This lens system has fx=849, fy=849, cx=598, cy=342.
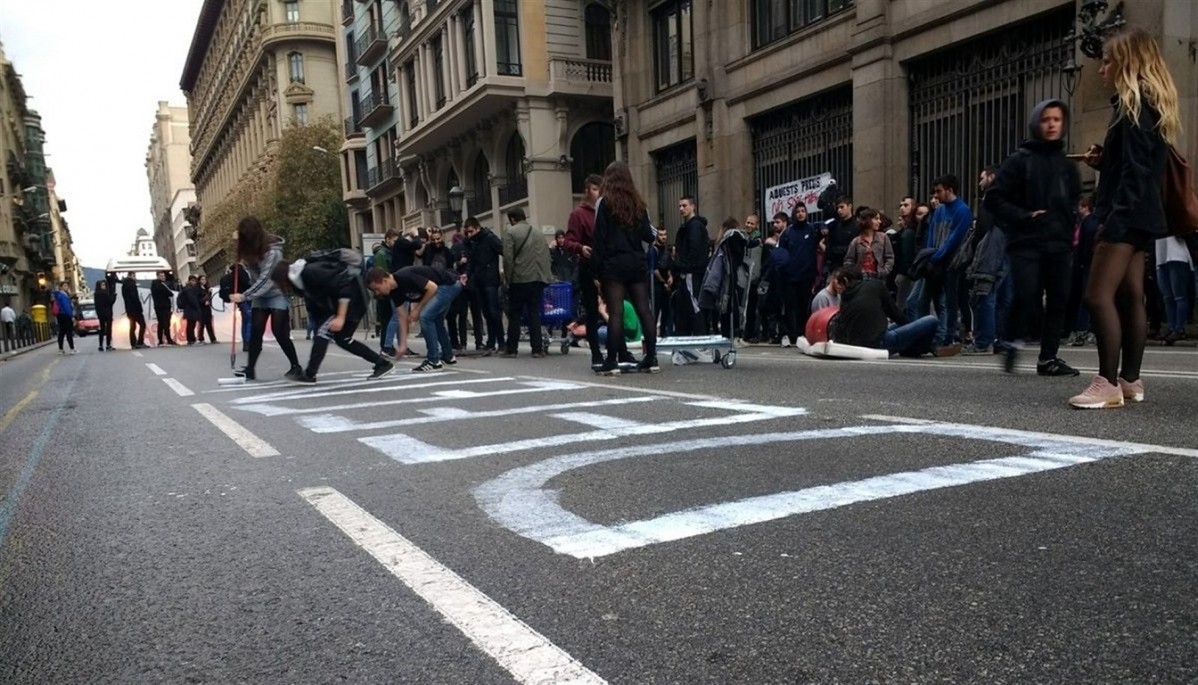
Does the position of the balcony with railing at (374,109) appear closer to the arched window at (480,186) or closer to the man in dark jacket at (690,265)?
the arched window at (480,186)

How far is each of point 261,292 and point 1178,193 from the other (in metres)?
8.05

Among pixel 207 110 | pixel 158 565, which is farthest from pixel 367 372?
pixel 207 110

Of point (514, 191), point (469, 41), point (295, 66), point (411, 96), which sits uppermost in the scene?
point (295, 66)

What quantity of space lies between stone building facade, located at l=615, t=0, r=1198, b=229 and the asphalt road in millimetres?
8790

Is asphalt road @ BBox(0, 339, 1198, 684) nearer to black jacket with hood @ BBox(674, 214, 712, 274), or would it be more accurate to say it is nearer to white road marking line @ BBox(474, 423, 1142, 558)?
white road marking line @ BBox(474, 423, 1142, 558)

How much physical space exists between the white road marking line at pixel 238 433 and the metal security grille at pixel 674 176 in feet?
51.1

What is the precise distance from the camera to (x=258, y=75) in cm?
6500

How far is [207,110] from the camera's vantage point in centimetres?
9200

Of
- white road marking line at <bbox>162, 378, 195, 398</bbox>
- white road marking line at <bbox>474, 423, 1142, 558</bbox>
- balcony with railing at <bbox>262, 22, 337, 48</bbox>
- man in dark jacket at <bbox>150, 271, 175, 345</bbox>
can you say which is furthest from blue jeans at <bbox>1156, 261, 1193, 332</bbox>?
balcony with railing at <bbox>262, 22, 337, 48</bbox>

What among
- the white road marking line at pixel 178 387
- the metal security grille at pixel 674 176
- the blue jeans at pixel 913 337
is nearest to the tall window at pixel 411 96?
the metal security grille at pixel 674 176

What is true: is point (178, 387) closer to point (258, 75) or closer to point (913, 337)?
point (913, 337)

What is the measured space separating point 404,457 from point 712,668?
8.73ft

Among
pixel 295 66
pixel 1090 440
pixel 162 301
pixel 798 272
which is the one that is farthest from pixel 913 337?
pixel 295 66

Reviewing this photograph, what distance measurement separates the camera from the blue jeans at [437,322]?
9.75 metres
